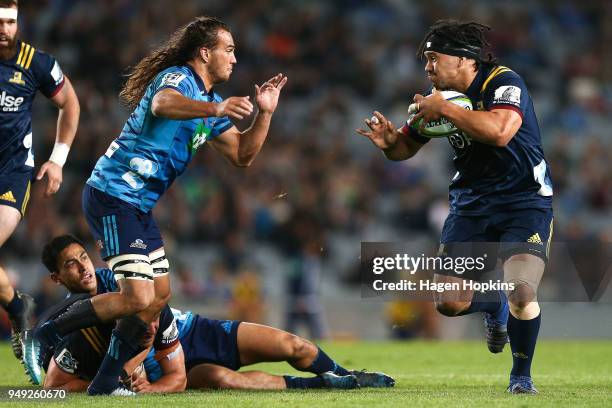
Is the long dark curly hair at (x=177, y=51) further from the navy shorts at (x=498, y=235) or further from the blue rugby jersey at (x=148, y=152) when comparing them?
the navy shorts at (x=498, y=235)

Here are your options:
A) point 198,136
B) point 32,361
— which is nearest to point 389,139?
point 198,136

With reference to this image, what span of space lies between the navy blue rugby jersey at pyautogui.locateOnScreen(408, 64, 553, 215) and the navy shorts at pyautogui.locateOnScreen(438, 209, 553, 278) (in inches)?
2.6

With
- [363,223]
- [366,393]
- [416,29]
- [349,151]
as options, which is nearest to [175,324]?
[366,393]

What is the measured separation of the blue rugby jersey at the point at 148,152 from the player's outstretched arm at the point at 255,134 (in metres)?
0.39

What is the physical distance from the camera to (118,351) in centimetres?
633

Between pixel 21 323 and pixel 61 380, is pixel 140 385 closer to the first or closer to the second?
pixel 61 380

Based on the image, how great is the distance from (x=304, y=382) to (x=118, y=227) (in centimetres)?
167

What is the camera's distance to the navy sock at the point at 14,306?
311 inches

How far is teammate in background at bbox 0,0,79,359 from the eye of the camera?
7.49 m

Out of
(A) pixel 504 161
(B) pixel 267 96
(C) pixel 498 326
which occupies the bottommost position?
(C) pixel 498 326

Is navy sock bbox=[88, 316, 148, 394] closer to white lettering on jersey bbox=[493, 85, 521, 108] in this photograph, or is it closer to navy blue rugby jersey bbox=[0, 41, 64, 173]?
navy blue rugby jersey bbox=[0, 41, 64, 173]

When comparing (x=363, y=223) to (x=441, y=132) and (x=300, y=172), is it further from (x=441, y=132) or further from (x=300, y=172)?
(x=441, y=132)

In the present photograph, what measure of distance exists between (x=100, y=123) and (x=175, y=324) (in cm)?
1025

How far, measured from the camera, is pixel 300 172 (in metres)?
16.8
